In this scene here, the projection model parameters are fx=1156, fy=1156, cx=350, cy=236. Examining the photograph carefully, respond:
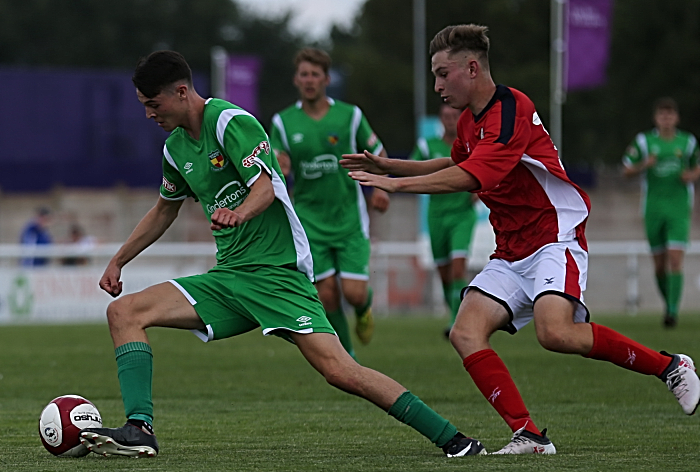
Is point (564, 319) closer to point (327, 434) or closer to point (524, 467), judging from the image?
point (524, 467)

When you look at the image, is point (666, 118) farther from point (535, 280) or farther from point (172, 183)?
point (172, 183)

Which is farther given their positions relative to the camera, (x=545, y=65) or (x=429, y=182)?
Answer: (x=545, y=65)

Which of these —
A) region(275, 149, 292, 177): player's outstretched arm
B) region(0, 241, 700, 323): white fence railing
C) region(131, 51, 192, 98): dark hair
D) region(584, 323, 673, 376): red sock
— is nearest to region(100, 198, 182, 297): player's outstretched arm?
region(131, 51, 192, 98): dark hair

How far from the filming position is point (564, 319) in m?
5.50

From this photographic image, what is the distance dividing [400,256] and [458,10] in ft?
108

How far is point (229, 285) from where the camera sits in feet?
18.3

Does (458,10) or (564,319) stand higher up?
(458,10)

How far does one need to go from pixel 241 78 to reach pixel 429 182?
874 inches

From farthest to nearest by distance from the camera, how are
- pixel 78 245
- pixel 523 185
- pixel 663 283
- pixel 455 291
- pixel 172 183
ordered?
Answer: pixel 78 245
pixel 663 283
pixel 455 291
pixel 172 183
pixel 523 185

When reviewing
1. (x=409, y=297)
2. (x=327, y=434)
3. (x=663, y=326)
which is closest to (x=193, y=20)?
(x=409, y=297)

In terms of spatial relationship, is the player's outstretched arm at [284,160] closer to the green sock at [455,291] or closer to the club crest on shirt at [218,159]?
the green sock at [455,291]

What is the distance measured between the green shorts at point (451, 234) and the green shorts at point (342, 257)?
2.58 metres

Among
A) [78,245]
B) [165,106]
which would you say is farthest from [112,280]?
[78,245]

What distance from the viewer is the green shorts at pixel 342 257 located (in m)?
9.45
